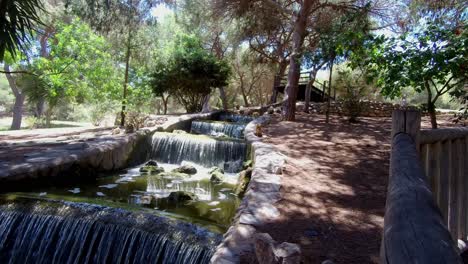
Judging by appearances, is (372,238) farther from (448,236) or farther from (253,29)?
(253,29)

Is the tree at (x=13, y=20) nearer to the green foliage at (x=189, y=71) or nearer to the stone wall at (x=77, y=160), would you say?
the stone wall at (x=77, y=160)

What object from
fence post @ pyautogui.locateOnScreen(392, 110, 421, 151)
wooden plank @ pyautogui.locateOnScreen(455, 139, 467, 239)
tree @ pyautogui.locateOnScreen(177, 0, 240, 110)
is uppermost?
tree @ pyautogui.locateOnScreen(177, 0, 240, 110)

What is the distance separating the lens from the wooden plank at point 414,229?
0.55 metres

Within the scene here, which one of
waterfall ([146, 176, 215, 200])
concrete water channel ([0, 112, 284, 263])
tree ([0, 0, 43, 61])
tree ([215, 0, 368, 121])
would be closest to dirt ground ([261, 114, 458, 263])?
concrete water channel ([0, 112, 284, 263])

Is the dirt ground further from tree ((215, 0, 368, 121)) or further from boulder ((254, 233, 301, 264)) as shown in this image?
tree ((215, 0, 368, 121))

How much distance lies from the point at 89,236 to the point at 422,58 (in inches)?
159

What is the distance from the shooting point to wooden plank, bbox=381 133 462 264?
55 cm

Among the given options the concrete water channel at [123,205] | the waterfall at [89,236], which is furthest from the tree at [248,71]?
the waterfall at [89,236]

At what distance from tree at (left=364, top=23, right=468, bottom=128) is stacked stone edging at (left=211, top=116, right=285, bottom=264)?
1.71 meters

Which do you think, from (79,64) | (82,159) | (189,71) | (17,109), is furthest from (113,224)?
(17,109)

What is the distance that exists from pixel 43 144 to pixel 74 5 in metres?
4.21

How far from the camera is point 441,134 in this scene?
205 cm

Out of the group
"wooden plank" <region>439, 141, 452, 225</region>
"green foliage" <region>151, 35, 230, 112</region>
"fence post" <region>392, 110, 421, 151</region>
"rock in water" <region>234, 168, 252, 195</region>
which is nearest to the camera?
"fence post" <region>392, 110, 421, 151</region>

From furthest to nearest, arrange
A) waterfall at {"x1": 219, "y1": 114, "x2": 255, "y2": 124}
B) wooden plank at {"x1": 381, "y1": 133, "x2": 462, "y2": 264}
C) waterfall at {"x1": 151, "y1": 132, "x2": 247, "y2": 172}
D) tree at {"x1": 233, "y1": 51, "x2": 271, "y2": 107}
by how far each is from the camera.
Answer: tree at {"x1": 233, "y1": 51, "x2": 271, "y2": 107} → waterfall at {"x1": 219, "y1": 114, "x2": 255, "y2": 124} → waterfall at {"x1": 151, "y1": 132, "x2": 247, "y2": 172} → wooden plank at {"x1": 381, "y1": 133, "x2": 462, "y2": 264}
